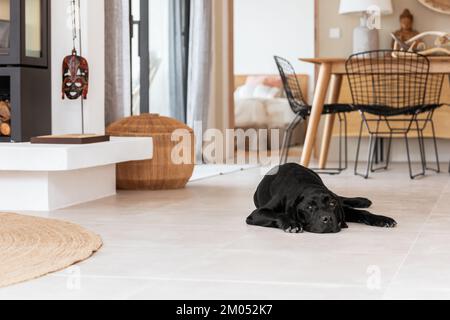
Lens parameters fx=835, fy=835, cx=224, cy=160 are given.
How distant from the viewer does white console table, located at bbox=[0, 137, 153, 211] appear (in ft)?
12.5

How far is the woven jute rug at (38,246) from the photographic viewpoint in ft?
7.83

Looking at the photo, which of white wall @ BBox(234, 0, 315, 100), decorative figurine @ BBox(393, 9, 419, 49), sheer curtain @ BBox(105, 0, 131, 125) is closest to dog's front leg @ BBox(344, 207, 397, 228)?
sheer curtain @ BBox(105, 0, 131, 125)

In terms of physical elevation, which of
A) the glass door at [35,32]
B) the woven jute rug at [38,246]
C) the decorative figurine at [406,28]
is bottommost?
the woven jute rug at [38,246]

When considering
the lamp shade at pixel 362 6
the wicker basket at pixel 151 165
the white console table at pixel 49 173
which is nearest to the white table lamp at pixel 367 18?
the lamp shade at pixel 362 6

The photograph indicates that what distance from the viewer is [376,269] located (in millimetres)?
2441

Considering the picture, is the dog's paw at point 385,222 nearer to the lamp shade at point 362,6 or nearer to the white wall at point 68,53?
the white wall at point 68,53

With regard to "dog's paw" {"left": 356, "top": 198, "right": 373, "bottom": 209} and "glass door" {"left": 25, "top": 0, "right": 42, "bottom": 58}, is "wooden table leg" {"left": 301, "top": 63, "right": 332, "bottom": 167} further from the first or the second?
"glass door" {"left": 25, "top": 0, "right": 42, "bottom": 58}

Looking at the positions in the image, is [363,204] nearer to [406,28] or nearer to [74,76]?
[74,76]

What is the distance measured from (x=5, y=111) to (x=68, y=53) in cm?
48

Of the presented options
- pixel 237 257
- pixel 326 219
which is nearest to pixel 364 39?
pixel 326 219

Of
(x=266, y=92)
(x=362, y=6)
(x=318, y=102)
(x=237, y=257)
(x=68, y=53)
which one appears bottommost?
(x=237, y=257)

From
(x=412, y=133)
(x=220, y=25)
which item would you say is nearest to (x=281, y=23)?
(x=220, y=25)

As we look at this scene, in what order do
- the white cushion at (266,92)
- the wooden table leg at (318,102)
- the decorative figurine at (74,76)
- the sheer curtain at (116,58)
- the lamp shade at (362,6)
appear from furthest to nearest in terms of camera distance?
the white cushion at (266,92)
the lamp shade at (362,6)
the wooden table leg at (318,102)
the sheer curtain at (116,58)
the decorative figurine at (74,76)

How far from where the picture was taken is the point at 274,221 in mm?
3316
